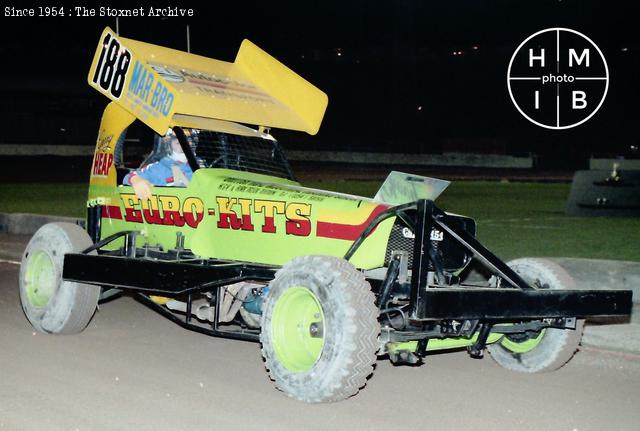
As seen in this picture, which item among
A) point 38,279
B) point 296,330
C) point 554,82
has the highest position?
point 554,82

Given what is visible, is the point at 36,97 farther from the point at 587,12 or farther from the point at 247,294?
the point at 247,294

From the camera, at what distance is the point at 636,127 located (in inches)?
2430

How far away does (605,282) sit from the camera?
1104cm

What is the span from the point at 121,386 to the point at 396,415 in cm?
194

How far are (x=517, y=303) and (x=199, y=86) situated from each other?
3.34m

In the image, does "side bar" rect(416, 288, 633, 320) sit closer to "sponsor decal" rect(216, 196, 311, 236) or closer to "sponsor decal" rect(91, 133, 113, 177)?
"sponsor decal" rect(216, 196, 311, 236)

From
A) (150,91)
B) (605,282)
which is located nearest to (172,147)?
(150,91)

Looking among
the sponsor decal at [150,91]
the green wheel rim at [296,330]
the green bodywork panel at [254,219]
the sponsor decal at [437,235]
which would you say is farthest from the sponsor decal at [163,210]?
the sponsor decal at [437,235]

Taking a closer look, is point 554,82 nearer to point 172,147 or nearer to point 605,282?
point 605,282

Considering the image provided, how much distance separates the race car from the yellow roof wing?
0.02 meters

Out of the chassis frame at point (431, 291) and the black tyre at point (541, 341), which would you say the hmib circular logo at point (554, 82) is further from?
the chassis frame at point (431, 291)

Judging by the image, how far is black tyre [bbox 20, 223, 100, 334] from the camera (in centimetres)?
833

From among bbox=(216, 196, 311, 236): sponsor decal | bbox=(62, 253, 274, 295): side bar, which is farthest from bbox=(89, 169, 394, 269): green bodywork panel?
bbox=(62, 253, 274, 295): side bar

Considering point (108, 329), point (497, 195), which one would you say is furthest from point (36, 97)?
point (108, 329)
